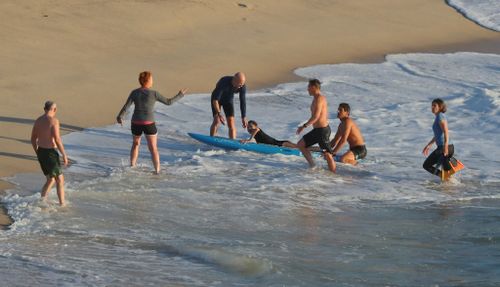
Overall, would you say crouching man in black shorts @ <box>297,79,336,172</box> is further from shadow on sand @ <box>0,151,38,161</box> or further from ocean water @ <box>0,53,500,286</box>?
shadow on sand @ <box>0,151,38,161</box>

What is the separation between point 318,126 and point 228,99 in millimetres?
1879

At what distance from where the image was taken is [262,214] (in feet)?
41.1

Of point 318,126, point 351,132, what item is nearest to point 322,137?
point 318,126

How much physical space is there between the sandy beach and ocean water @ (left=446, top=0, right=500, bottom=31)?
0.39 meters

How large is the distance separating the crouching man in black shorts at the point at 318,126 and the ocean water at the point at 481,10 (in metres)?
13.9

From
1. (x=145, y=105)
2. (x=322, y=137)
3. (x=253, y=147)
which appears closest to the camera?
(x=145, y=105)

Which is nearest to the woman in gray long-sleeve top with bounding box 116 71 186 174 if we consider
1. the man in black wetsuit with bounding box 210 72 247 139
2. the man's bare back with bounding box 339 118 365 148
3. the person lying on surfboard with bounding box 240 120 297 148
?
the man in black wetsuit with bounding box 210 72 247 139

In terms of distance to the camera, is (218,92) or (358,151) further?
(218,92)

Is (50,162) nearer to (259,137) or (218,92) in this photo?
(218,92)

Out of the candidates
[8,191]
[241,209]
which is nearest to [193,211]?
[241,209]

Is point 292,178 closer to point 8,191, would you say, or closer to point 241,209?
point 241,209

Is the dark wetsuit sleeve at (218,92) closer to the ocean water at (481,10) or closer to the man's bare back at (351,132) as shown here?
the man's bare back at (351,132)

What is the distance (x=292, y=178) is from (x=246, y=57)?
7868mm

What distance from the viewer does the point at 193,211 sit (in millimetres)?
12492
